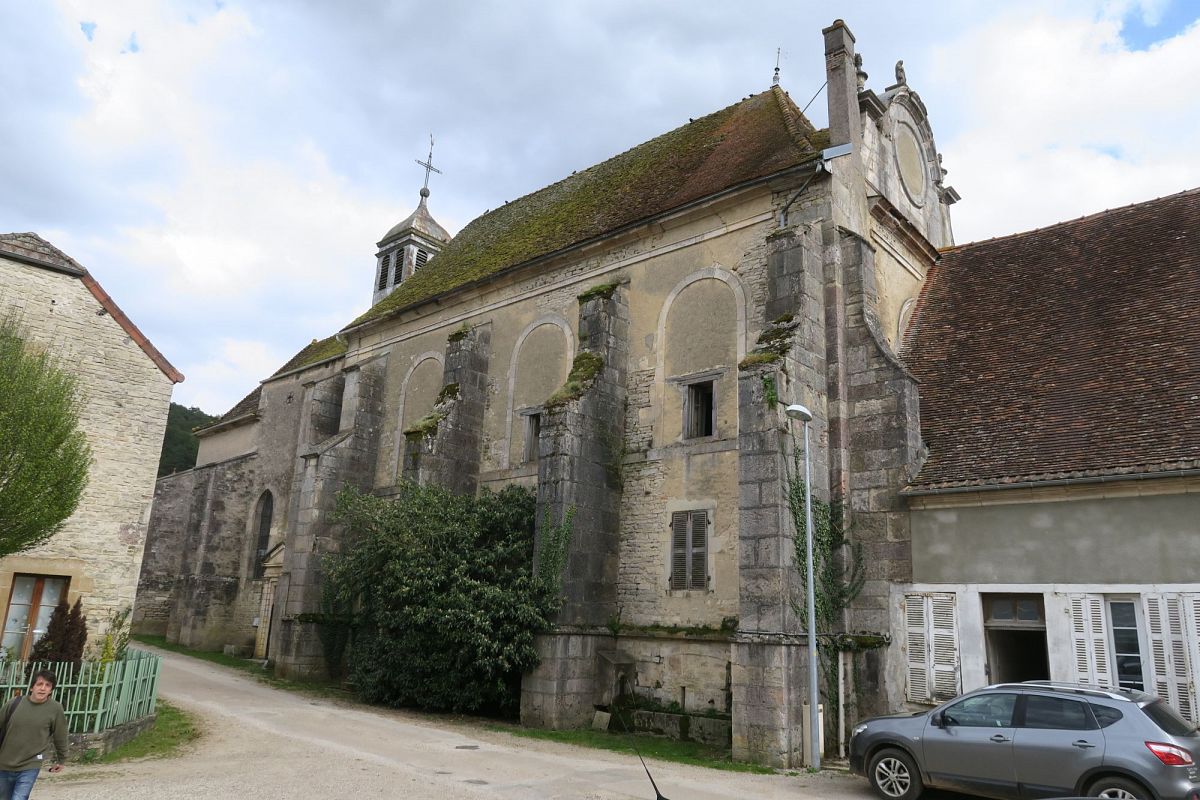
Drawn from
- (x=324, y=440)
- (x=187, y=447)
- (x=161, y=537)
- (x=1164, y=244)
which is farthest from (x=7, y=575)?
(x=187, y=447)

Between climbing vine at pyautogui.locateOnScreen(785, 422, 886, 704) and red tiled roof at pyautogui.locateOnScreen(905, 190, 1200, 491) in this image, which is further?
climbing vine at pyautogui.locateOnScreen(785, 422, 886, 704)

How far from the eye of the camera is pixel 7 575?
14617mm

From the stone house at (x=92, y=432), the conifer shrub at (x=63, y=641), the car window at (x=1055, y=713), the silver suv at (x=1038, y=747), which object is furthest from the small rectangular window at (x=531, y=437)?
the car window at (x=1055, y=713)

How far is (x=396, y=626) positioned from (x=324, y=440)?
9.01m

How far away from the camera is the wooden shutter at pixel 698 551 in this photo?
15078 millimetres

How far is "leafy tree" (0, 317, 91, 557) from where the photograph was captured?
11.3 meters

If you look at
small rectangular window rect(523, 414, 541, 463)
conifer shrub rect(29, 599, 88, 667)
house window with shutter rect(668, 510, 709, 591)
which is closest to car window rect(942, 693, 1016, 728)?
house window with shutter rect(668, 510, 709, 591)

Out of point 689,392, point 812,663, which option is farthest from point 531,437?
point 812,663

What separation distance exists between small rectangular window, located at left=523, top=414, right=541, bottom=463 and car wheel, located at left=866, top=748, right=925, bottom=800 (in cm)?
1064

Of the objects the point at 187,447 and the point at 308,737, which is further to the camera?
the point at 187,447

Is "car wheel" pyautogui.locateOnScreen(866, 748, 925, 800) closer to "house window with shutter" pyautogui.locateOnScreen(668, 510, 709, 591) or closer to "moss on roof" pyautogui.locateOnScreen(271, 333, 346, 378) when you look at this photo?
"house window with shutter" pyautogui.locateOnScreen(668, 510, 709, 591)

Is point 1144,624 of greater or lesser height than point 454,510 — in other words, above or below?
below

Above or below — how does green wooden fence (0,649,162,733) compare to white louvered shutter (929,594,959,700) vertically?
below

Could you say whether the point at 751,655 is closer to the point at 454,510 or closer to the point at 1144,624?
the point at 1144,624
